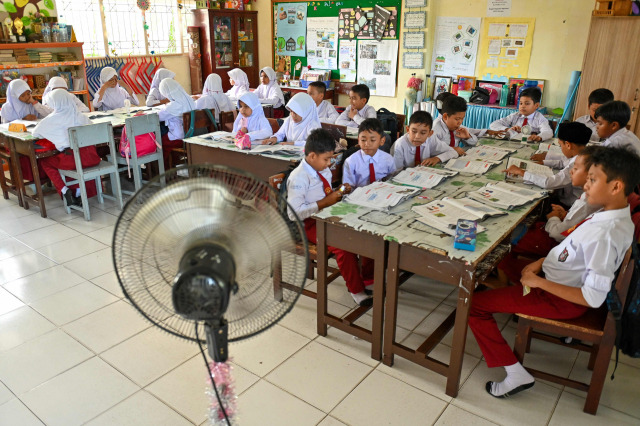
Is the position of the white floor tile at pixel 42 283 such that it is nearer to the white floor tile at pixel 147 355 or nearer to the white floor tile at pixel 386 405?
the white floor tile at pixel 147 355

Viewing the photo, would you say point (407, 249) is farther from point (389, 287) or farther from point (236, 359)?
point (236, 359)

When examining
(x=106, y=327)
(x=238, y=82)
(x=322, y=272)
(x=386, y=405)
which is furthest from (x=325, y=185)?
(x=238, y=82)

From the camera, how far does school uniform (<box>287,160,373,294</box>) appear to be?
260 cm

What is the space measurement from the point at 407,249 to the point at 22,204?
408cm

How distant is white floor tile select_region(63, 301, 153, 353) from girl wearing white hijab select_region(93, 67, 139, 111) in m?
3.96

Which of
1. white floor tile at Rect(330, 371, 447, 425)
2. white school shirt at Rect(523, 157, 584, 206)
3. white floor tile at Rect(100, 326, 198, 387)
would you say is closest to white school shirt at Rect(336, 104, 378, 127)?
white school shirt at Rect(523, 157, 584, 206)

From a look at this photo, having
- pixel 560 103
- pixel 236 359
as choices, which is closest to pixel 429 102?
pixel 560 103

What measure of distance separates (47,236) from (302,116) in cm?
235

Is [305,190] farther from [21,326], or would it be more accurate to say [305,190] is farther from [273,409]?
[21,326]

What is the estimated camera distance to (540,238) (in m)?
2.68

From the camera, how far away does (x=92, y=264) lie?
3369 mm

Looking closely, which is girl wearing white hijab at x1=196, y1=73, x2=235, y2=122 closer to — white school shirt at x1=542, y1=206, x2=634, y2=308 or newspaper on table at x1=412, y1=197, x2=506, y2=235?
newspaper on table at x1=412, y1=197, x2=506, y2=235

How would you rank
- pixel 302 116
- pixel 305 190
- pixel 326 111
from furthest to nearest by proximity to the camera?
1. pixel 326 111
2. pixel 302 116
3. pixel 305 190

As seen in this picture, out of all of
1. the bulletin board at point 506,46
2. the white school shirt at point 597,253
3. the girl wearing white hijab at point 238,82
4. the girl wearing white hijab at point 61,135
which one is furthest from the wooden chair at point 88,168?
the bulletin board at point 506,46
